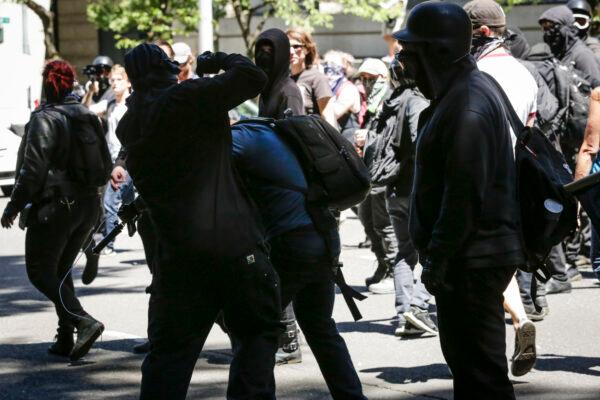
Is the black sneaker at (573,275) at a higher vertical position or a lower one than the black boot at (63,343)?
lower

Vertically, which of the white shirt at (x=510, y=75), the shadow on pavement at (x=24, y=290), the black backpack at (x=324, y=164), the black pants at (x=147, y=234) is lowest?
the shadow on pavement at (x=24, y=290)

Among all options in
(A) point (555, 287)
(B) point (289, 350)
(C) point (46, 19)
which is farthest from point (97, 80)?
(C) point (46, 19)


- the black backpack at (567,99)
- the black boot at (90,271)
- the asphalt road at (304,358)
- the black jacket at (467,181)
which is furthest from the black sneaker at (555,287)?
the black jacket at (467,181)

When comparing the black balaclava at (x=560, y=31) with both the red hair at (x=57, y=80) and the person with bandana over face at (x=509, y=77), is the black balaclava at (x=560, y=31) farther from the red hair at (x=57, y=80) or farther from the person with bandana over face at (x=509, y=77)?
the red hair at (x=57, y=80)

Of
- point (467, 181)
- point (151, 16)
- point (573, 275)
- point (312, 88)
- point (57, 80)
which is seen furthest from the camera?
point (151, 16)

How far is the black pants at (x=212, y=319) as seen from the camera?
4.86 metres

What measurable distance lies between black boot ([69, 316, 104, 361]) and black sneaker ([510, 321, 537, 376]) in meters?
2.53

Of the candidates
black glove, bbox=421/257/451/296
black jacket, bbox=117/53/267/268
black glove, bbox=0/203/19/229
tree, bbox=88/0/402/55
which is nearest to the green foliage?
tree, bbox=88/0/402/55

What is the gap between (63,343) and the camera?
25.9 feet

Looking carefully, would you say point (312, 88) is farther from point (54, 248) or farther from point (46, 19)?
point (46, 19)

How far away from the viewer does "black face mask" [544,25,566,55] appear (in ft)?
35.0

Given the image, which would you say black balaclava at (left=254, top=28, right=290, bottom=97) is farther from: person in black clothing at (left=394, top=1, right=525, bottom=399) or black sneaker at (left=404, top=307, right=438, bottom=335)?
person in black clothing at (left=394, top=1, right=525, bottom=399)

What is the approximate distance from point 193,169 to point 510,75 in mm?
2763

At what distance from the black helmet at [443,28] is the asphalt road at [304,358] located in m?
2.38
